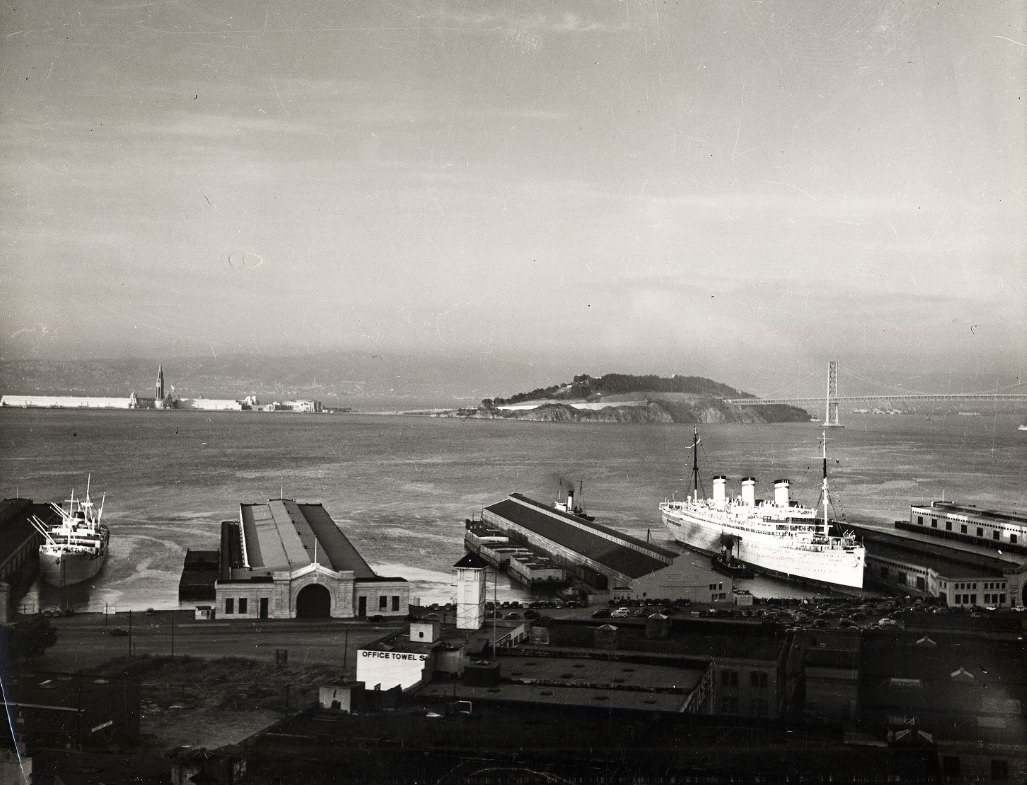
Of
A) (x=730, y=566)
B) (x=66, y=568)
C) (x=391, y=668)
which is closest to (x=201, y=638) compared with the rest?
(x=391, y=668)

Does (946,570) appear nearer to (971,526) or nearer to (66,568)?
(971,526)

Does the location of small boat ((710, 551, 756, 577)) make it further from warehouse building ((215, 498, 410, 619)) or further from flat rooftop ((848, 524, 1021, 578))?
warehouse building ((215, 498, 410, 619))

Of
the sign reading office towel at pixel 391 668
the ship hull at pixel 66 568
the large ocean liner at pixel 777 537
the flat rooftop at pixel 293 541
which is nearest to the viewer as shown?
the sign reading office towel at pixel 391 668

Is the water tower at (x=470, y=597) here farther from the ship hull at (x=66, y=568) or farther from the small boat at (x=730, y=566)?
the small boat at (x=730, y=566)

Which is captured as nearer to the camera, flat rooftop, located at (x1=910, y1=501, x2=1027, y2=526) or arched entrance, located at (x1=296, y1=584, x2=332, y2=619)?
arched entrance, located at (x1=296, y1=584, x2=332, y2=619)

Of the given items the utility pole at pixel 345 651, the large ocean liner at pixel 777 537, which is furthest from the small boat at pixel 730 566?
the utility pole at pixel 345 651

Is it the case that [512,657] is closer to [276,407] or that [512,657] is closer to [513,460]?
[513,460]

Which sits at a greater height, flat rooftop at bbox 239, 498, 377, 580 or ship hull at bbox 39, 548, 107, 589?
→ flat rooftop at bbox 239, 498, 377, 580

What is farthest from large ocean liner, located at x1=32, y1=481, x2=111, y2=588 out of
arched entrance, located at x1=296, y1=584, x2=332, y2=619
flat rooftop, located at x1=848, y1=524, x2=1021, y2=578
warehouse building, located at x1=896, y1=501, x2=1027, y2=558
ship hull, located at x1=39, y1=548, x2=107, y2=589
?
warehouse building, located at x1=896, y1=501, x2=1027, y2=558
